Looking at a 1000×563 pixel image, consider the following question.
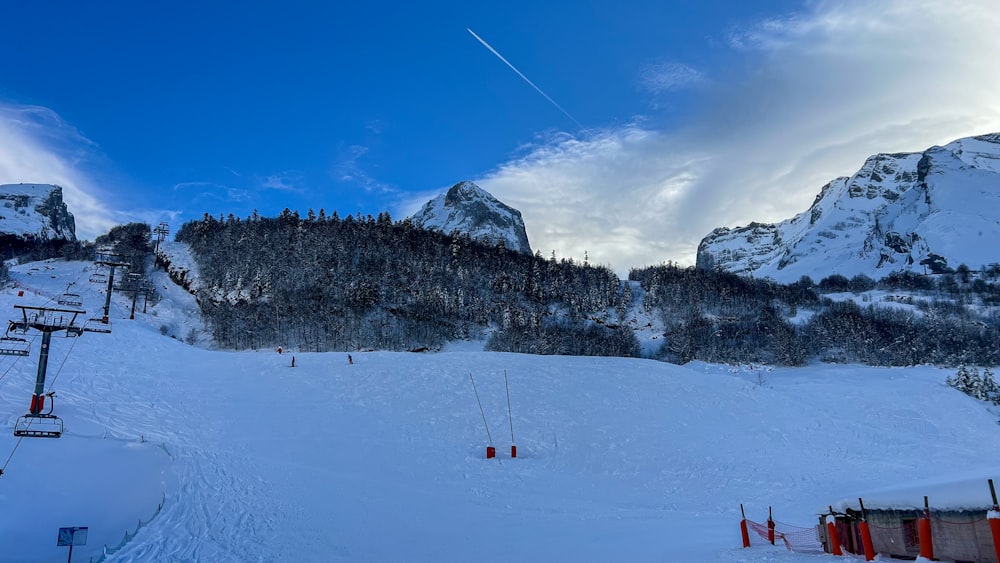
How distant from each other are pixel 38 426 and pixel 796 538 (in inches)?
1194

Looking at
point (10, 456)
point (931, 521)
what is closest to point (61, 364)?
point (10, 456)

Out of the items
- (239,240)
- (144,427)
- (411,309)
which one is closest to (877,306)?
(411,309)

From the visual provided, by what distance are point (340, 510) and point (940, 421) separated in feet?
147

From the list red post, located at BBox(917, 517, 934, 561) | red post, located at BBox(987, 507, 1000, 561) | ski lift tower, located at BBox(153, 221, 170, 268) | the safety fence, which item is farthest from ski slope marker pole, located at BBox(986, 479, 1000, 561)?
ski lift tower, located at BBox(153, 221, 170, 268)

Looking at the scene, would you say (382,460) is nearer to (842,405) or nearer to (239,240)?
(842,405)

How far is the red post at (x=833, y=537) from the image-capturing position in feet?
36.2

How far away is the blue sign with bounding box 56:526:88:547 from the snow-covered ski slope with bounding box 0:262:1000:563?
1.99 metres

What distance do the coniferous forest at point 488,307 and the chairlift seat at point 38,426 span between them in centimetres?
5771

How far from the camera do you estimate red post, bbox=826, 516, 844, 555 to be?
36.2ft

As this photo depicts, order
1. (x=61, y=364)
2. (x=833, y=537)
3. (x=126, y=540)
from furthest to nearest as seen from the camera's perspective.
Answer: (x=61, y=364) < (x=126, y=540) < (x=833, y=537)

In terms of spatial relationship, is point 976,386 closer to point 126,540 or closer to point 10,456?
point 126,540

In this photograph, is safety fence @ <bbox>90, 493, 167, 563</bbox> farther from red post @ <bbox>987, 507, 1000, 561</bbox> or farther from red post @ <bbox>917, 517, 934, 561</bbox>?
red post @ <bbox>987, 507, 1000, 561</bbox>

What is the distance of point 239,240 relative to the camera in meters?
120

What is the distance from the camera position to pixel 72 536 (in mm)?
11969
